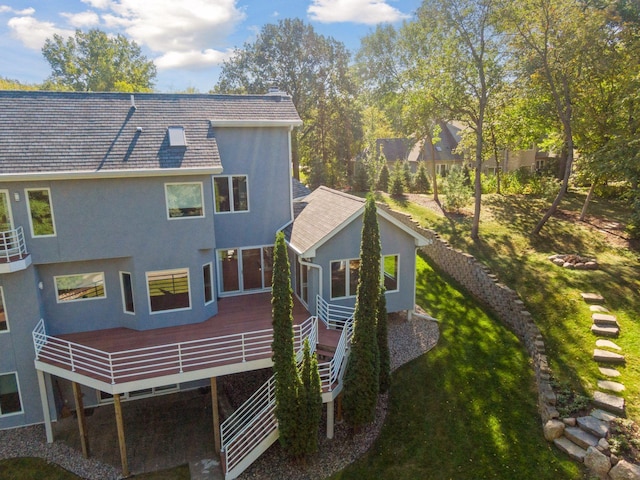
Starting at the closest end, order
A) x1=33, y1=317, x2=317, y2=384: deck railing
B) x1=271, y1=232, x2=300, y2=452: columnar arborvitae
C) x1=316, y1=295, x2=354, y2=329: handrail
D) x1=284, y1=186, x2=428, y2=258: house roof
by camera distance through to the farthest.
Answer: x1=271, y1=232, x2=300, y2=452: columnar arborvitae → x1=33, y1=317, x2=317, y2=384: deck railing → x1=284, y1=186, x2=428, y2=258: house roof → x1=316, y1=295, x2=354, y2=329: handrail

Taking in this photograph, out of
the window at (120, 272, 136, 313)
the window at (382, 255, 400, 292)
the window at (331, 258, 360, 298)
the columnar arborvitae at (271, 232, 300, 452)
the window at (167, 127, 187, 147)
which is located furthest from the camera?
the window at (382, 255, 400, 292)

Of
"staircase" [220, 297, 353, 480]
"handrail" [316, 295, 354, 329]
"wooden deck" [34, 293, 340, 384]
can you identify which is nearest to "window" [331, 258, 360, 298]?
"handrail" [316, 295, 354, 329]

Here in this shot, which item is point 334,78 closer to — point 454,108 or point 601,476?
point 454,108

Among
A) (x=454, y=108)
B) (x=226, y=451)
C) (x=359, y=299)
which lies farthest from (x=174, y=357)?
(x=454, y=108)

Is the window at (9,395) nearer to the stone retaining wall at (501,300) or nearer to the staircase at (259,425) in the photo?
the staircase at (259,425)

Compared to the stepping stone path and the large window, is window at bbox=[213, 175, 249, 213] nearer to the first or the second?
the large window
